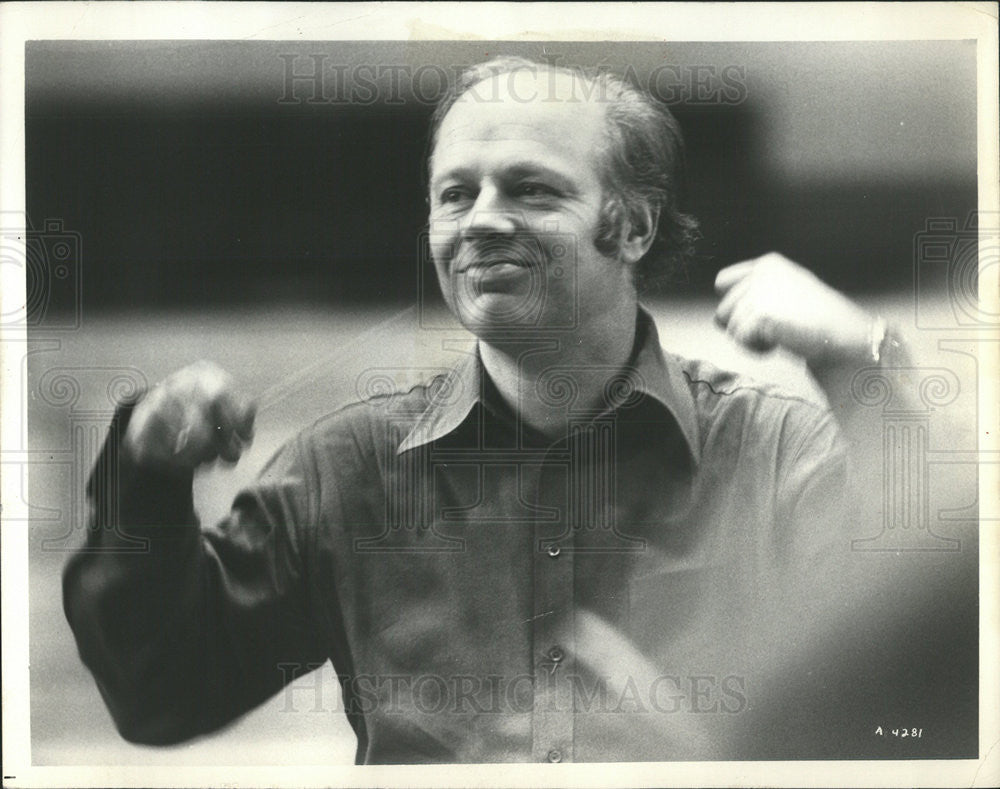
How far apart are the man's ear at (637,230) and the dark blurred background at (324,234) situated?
10 centimetres

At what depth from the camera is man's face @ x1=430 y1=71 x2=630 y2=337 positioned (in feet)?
7.17

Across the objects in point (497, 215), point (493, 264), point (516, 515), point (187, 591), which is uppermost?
point (497, 215)

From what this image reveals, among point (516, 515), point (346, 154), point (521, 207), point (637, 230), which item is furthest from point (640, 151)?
point (516, 515)

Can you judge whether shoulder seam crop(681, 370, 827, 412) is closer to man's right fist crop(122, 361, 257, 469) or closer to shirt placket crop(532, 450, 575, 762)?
shirt placket crop(532, 450, 575, 762)

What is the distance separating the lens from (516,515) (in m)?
2.21

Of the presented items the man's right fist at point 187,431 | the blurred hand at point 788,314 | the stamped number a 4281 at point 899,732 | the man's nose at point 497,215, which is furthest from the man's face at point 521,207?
the stamped number a 4281 at point 899,732

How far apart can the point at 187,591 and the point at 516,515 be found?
2.50 feet

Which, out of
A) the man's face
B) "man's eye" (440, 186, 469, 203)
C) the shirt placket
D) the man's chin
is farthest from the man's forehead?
the shirt placket

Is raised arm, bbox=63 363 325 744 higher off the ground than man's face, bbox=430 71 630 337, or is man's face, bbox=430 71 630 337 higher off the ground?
man's face, bbox=430 71 630 337

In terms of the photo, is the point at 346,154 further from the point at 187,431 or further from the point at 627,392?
the point at 627,392

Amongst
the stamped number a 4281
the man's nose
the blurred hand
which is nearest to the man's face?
the man's nose

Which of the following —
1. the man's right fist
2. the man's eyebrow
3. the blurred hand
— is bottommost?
the man's right fist

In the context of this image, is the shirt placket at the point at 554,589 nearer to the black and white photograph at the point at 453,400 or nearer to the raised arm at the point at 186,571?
the black and white photograph at the point at 453,400

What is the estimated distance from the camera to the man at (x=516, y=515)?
221 centimetres
